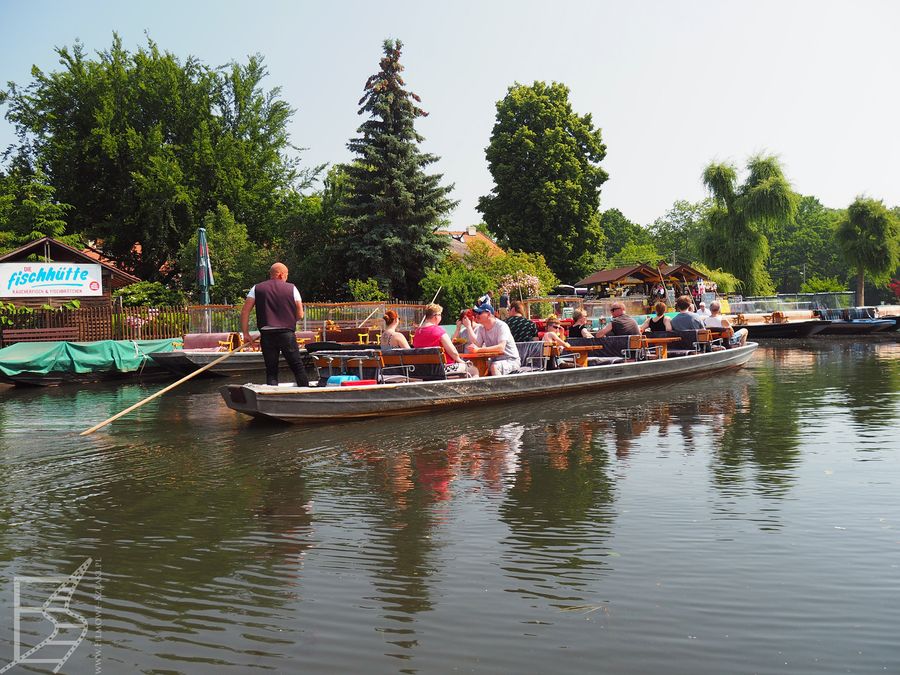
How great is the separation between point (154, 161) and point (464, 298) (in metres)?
15.8

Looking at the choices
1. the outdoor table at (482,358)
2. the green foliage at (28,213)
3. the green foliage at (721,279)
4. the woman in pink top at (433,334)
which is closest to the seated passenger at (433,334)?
the woman in pink top at (433,334)

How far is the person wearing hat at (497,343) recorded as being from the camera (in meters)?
13.1

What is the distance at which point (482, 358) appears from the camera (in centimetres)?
1333

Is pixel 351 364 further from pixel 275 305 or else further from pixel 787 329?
pixel 787 329

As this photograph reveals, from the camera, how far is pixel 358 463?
873cm

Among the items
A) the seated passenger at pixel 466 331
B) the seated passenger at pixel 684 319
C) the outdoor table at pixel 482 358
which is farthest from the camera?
the seated passenger at pixel 684 319

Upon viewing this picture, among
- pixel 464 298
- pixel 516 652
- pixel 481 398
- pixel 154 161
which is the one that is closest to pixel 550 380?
Answer: pixel 481 398

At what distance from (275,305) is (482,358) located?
3.89 meters

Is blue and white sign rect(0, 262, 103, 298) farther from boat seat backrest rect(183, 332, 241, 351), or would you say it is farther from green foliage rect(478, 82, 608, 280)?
green foliage rect(478, 82, 608, 280)

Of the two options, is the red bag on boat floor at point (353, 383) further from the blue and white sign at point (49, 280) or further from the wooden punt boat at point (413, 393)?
the blue and white sign at point (49, 280)

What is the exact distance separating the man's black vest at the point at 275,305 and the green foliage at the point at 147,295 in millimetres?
20499

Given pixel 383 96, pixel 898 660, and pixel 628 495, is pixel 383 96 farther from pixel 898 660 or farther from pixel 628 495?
pixel 898 660

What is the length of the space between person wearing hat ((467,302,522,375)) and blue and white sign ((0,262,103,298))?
16887 millimetres

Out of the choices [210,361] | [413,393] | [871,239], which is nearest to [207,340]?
[210,361]
